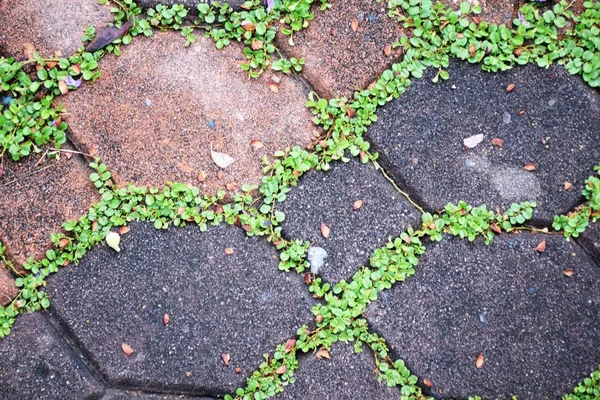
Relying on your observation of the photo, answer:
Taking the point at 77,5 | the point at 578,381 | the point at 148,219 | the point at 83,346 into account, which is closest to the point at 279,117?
the point at 148,219

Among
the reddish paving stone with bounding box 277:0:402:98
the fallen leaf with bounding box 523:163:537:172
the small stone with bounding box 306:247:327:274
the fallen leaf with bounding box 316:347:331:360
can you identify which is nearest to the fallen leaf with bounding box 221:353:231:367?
the fallen leaf with bounding box 316:347:331:360

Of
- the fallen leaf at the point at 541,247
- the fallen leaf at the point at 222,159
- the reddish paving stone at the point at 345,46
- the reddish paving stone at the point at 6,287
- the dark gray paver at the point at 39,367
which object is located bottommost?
the dark gray paver at the point at 39,367

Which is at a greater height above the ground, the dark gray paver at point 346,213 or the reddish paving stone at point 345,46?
the reddish paving stone at point 345,46

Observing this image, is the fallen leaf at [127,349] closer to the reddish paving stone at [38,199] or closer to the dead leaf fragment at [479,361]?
the reddish paving stone at [38,199]

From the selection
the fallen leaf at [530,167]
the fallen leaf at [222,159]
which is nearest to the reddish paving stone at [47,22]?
the fallen leaf at [222,159]

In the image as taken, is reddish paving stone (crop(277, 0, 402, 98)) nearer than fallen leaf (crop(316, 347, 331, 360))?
No

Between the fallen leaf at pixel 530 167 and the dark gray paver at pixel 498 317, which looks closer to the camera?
the dark gray paver at pixel 498 317

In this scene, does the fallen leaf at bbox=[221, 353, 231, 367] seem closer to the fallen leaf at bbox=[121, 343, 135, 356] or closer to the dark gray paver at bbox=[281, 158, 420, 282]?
the fallen leaf at bbox=[121, 343, 135, 356]
